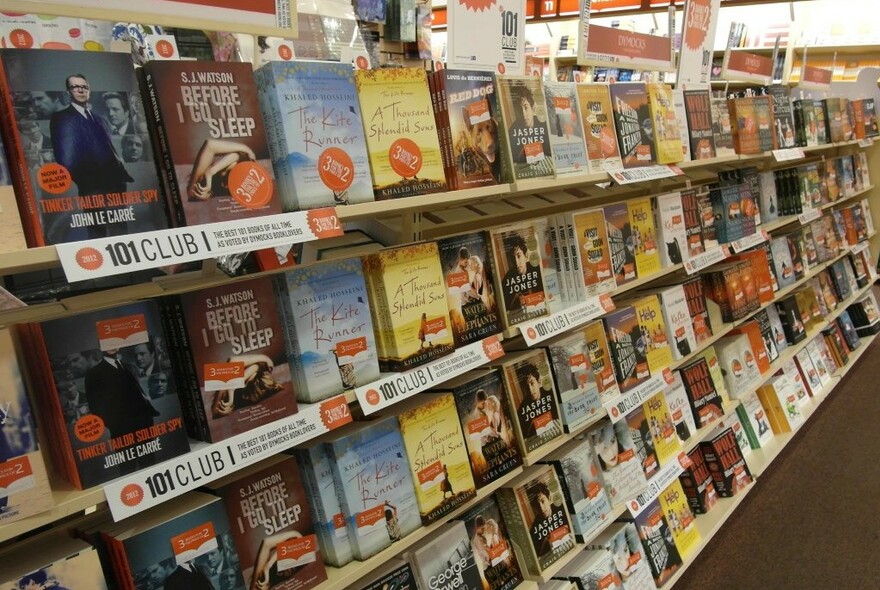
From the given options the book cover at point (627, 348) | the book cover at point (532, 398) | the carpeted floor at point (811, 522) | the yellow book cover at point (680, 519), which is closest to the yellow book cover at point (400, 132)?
the book cover at point (532, 398)

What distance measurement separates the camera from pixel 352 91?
158cm

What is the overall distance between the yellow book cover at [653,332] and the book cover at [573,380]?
1.46 feet

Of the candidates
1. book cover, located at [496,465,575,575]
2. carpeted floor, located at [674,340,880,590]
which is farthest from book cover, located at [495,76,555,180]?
carpeted floor, located at [674,340,880,590]

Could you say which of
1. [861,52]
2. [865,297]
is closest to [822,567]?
[865,297]

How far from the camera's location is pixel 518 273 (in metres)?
2.13

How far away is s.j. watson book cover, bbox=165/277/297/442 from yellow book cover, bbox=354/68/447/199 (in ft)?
1.37

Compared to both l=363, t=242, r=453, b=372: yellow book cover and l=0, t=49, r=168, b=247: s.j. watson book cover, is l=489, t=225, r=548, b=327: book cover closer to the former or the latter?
l=363, t=242, r=453, b=372: yellow book cover

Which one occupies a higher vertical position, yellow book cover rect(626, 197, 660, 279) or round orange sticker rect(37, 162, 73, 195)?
round orange sticker rect(37, 162, 73, 195)

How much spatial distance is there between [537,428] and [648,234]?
41.4 inches

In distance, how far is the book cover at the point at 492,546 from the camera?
2.03 m

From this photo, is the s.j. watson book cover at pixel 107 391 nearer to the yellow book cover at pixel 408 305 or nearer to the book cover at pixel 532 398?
the yellow book cover at pixel 408 305

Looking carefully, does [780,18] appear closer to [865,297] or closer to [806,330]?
[865,297]

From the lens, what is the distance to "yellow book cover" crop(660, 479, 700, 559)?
2927mm

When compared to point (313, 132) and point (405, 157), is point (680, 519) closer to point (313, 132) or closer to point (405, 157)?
point (405, 157)
